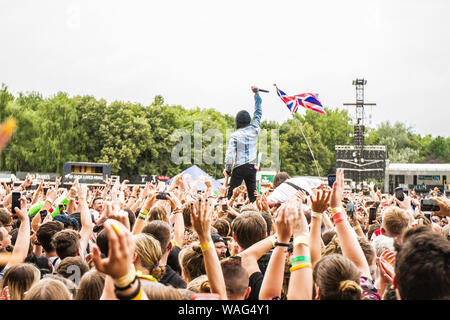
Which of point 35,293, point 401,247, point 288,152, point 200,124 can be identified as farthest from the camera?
point 288,152

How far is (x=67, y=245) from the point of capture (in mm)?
4145

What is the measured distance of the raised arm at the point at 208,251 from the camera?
244cm

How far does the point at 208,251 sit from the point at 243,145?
563 cm

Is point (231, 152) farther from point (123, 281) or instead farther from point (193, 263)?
point (123, 281)

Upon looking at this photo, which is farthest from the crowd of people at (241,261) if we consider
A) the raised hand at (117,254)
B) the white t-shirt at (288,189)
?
the white t-shirt at (288,189)

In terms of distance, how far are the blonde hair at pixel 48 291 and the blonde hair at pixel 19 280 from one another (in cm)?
67

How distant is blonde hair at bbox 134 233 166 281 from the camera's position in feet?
9.91

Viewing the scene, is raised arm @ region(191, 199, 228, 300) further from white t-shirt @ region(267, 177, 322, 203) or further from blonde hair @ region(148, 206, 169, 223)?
white t-shirt @ region(267, 177, 322, 203)

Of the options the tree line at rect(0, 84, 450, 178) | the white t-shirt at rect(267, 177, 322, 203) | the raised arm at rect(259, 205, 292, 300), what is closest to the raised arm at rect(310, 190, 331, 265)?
the raised arm at rect(259, 205, 292, 300)

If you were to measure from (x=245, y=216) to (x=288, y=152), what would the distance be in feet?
213

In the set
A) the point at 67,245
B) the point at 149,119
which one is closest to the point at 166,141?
the point at 149,119

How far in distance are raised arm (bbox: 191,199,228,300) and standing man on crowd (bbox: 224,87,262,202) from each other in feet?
17.7

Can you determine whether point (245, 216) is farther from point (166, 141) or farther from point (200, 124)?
point (200, 124)

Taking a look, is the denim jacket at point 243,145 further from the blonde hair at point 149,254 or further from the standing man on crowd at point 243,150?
the blonde hair at point 149,254
